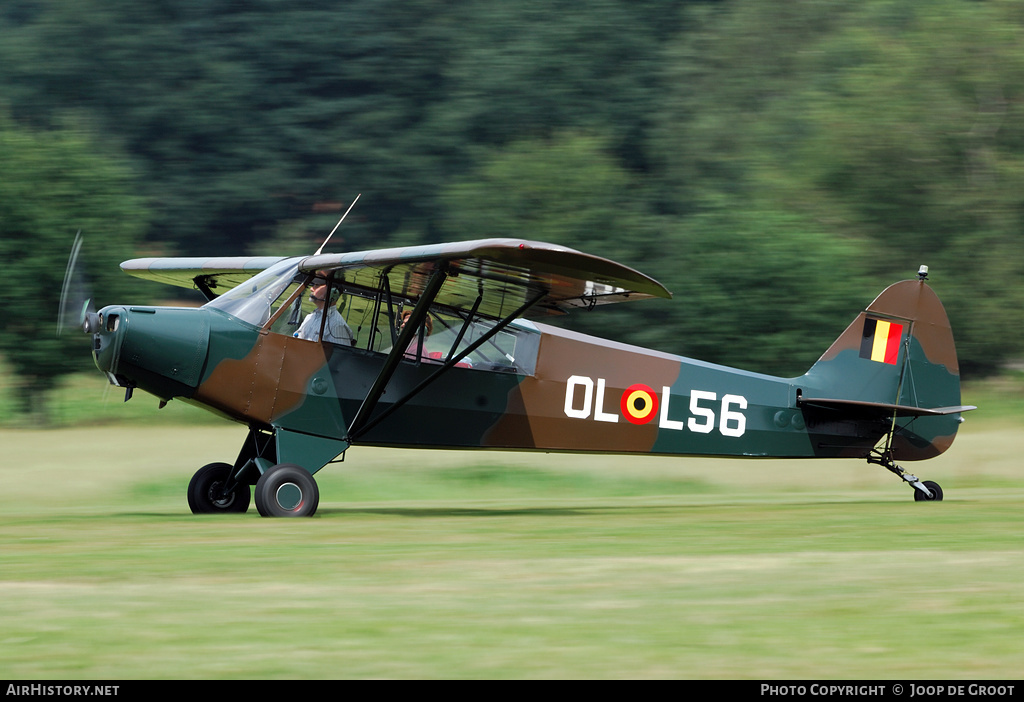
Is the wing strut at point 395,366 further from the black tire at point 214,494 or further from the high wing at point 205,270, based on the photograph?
the high wing at point 205,270

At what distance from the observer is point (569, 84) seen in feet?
146

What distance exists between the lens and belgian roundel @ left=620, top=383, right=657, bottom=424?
11648mm

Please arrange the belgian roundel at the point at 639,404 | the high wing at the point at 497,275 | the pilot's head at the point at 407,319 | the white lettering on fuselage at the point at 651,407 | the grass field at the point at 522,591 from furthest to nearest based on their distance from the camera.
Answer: the belgian roundel at the point at 639,404 < the white lettering on fuselage at the point at 651,407 < the pilot's head at the point at 407,319 < the high wing at the point at 497,275 < the grass field at the point at 522,591

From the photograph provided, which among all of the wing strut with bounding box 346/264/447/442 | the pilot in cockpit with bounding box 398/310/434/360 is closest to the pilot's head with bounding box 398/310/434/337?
the pilot in cockpit with bounding box 398/310/434/360

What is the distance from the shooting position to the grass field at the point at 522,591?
4617mm

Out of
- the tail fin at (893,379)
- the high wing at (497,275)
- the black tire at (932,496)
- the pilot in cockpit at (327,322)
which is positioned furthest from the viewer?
the tail fin at (893,379)

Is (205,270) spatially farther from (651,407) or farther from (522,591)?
(522,591)

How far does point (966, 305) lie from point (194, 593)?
1000 inches

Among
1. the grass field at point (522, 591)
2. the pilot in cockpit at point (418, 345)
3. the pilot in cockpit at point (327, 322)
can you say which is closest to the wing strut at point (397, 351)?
the pilot in cockpit at point (418, 345)

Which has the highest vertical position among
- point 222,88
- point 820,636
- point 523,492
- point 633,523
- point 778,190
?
point 222,88

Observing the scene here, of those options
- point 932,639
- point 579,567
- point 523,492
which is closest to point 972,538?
point 579,567

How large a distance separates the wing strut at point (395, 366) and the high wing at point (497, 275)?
9.9 inches

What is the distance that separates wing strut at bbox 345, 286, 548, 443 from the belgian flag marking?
13.0 feet

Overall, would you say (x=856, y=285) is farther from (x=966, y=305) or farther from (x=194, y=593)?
(x=194, y=593)
